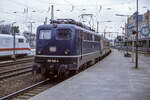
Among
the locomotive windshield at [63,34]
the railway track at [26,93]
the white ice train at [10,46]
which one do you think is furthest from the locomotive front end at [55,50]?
the white ice train at [10,46]

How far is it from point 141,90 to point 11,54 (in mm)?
20374

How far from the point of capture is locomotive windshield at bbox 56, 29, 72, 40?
39.0 feet

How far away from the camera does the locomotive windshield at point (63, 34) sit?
39.0ft

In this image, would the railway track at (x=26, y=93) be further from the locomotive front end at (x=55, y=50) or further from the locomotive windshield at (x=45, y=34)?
the locomotive windshield at (x=45, y=34)

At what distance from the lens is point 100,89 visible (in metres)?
8.57

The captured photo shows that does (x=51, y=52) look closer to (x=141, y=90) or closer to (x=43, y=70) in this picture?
(x=43, y=70)

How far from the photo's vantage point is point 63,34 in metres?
11.9

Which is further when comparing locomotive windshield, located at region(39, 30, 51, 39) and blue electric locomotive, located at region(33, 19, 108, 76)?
locomotive windshield, located at region(39, 30, 51, 39)

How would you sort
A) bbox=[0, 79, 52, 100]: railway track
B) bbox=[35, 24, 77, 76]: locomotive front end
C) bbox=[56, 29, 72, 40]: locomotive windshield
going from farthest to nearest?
bbox=[56, 29, 72, 40]: locomotive windshield, bbox=[35, 24, 77, 76]: locomotive front end, bbox=[0, 79, 52, 100]: railway track

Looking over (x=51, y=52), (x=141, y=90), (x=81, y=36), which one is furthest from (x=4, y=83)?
(x=141, y=90)

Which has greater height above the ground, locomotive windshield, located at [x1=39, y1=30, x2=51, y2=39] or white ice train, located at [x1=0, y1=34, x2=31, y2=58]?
locomotive windshield, located at [x1=39, y1=30, x2=51, y2=39]

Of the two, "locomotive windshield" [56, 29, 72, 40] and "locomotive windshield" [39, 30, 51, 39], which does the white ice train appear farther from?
"locomotive windshield" [56, 29, 72, 40]

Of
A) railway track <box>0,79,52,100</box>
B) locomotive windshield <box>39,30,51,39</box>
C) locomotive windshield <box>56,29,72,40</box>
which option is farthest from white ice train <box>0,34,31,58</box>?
railway track <box>0,79,52,100</box>

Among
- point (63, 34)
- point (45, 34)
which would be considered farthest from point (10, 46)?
point (63, 34)
